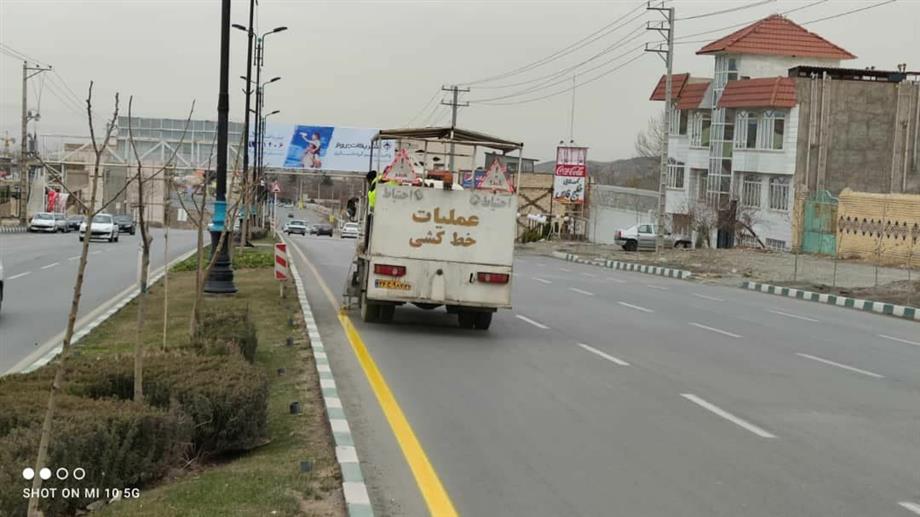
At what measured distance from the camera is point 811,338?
690 inches

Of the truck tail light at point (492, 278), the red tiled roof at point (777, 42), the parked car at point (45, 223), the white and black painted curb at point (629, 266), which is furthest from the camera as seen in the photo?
the parked car at point (45, 223)

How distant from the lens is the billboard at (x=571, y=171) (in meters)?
63.0

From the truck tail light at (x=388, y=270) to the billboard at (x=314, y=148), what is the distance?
5746 centimetres

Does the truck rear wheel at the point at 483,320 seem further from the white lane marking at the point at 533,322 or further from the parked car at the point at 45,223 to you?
the parked car at the point at 45,223

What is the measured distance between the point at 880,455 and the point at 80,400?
20.5 ft

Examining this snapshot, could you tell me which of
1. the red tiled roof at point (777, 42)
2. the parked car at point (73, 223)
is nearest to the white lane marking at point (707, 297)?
the red tiled roof at point (777, 42)

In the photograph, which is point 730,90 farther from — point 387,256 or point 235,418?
point 235,418

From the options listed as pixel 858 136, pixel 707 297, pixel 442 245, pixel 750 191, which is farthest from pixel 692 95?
pixel 442 245

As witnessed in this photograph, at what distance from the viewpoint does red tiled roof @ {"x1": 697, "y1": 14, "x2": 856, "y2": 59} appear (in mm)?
60500

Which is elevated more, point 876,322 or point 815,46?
point 815,46

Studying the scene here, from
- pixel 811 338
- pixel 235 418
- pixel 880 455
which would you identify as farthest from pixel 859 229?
pixel 235 418

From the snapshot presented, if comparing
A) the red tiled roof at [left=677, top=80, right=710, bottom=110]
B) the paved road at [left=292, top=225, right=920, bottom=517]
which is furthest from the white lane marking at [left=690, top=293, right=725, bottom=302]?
the red tiled roof at [left=677, top=80, right=710, bottom=110]

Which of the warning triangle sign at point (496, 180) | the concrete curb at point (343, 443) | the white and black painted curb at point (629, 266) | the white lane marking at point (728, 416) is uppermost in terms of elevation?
the warning triangle sign at point (496, 180)

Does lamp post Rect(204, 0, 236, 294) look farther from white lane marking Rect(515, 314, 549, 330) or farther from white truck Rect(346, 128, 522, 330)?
white lane marking Rect(515, 314, 549, 330)
